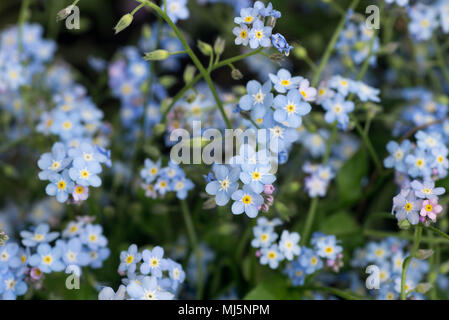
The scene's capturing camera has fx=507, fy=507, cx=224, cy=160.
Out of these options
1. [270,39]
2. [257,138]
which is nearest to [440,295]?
[257,138]

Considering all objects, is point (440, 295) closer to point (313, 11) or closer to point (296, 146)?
point (296, 146)

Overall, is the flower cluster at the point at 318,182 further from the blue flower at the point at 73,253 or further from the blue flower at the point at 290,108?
the blue flower at the point at 73,253

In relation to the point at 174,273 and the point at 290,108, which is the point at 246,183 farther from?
the point at 174,273

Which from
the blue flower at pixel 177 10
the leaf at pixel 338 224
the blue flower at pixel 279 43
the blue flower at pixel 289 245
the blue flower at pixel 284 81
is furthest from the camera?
the leaf at pixel 338 224

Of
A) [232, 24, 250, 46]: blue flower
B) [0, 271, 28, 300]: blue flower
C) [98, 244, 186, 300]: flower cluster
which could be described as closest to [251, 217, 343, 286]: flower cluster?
[98, 244, 186, 300]: flower cluster

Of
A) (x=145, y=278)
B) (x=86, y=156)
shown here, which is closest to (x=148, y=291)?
(x=145, y=278)

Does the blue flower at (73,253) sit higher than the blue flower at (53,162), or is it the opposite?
the blue flower at (53,162)

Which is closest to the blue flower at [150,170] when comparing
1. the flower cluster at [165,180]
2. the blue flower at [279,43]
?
the flower cluster at [165,180]
